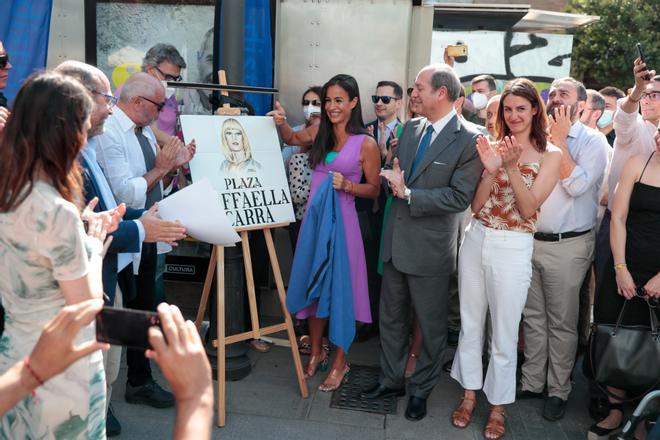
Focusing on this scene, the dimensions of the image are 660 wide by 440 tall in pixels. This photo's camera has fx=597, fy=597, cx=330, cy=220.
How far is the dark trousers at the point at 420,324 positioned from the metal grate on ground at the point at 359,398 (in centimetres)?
14

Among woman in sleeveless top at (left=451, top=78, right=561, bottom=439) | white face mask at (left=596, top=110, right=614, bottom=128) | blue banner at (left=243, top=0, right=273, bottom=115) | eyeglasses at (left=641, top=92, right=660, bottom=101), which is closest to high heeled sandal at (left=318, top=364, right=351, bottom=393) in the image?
woman in sleeveless top at (left=451, top=78, right=561, bottom=439)

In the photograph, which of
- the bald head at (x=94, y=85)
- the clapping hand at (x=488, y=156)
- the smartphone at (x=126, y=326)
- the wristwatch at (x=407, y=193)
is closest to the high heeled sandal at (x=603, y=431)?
the clapping hand at (x=488, y=156)

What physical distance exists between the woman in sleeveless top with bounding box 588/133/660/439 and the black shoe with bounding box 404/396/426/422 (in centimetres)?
102

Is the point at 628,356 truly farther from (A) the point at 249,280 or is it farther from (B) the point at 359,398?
(A) the point at 249,280

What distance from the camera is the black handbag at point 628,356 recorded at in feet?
10.7

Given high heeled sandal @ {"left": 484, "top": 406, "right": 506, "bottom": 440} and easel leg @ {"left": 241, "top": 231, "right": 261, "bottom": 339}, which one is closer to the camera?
high heeled sandal @ {"left": 484, "top": 406, "right": 506, "bottom": 440}

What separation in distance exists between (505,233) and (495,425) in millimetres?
1185

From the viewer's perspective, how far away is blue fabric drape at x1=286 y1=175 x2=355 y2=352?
13.2 ft

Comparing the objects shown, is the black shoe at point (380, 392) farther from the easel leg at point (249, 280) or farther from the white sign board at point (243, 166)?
the white sign board at point (243, 166)

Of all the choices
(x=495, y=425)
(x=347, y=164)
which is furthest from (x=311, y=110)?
(x=495, y=425)

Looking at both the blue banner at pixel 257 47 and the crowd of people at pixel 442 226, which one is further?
the blue banner at pixel 257 47

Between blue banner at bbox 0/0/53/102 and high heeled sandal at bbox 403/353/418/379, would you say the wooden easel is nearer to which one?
high heeled sandal at bbox 403/353/418/379

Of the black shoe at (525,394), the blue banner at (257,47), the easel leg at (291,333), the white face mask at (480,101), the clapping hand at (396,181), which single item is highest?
the blue banner at (257,47)

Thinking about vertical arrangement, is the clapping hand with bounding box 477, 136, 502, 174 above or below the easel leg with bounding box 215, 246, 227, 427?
above
